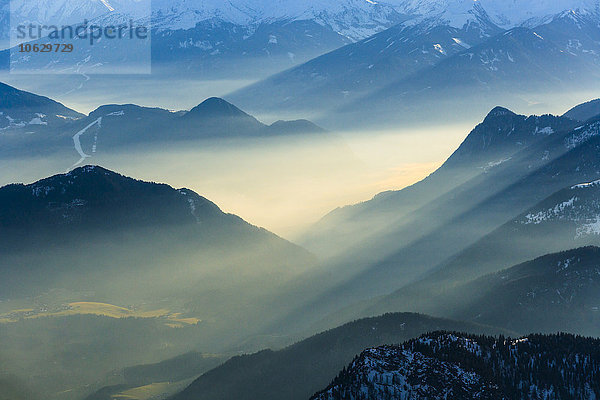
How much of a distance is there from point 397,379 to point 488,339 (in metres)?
27.3

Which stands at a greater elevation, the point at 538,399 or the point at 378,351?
the point at 378,351

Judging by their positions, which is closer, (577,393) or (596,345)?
(577,393)

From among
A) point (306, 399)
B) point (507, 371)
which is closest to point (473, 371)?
point (507, 371)

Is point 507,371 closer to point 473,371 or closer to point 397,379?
point 473,371

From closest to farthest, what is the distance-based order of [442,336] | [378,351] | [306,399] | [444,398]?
[444,398], [378,351], [442,336], [306,399]

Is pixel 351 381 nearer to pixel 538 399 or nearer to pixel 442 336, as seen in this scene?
pixel 442 336

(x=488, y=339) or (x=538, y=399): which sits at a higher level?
(x=488, y=339)

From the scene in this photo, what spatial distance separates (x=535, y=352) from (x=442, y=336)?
18.3 meters

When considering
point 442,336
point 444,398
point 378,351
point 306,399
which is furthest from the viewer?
point 306,399

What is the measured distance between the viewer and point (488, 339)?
488 ft

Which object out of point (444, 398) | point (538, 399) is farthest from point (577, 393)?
point (444, 398)

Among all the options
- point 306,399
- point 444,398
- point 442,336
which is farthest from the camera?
point 306,399

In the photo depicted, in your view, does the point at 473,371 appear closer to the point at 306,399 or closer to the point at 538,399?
the point at 538,399

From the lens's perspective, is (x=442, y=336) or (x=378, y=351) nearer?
(x=378, y=351)
